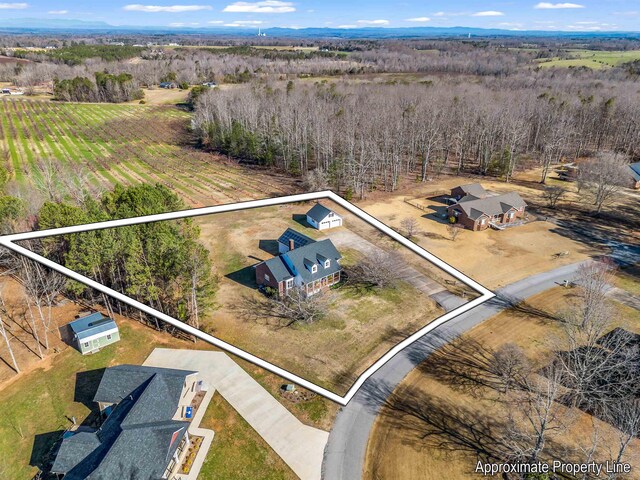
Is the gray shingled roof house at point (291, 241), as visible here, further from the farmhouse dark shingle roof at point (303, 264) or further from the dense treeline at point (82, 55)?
the dense treeline at point (82, 55)

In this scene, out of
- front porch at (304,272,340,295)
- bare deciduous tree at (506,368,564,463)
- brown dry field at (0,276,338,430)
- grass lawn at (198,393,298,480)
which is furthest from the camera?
front porch at (304,272,340,295)

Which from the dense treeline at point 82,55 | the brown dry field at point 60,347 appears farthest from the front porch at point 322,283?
the dense treeline at point 82,55

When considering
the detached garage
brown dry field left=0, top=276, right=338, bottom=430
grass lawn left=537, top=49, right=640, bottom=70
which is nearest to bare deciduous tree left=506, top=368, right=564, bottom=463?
brown dry field left=0, top=276, right=338, bottom=430

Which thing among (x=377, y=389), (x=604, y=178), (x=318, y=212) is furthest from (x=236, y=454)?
(x=604, y=178)
